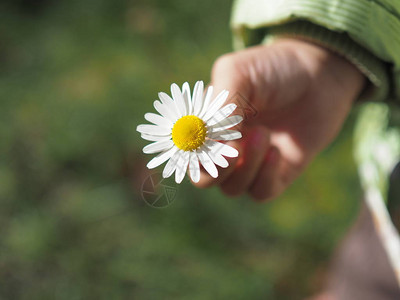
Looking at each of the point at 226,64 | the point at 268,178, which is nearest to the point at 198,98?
the point at 226,64

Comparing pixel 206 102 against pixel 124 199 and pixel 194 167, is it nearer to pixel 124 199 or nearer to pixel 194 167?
pixel 194 167

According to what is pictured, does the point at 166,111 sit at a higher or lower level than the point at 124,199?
lower

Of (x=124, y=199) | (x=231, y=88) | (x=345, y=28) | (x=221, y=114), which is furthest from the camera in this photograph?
(x=124, y=199)

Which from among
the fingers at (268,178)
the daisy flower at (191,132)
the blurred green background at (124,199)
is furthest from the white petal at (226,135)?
the blurred green background at (124,199)

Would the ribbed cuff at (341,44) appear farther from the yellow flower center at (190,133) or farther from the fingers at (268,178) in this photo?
the yellow flower center at (190,133)

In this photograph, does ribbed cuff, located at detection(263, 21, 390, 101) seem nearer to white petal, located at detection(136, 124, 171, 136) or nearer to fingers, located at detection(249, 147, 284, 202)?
fingers, located at detection(249, 147, 284, 202)

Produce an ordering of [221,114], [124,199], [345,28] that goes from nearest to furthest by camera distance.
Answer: [221,114] < [345,28] < [124,199]

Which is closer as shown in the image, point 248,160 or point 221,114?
point 221,114

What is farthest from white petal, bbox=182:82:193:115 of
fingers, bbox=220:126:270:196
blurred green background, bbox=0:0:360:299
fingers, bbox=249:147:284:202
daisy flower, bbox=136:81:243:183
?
blurred green background, bbox=0:0:360:299
